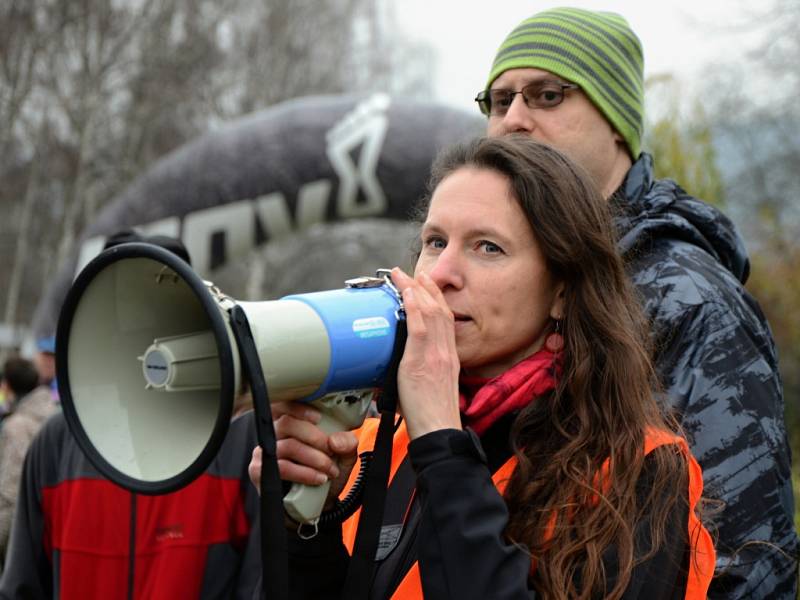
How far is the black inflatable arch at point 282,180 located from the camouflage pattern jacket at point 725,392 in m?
7.09

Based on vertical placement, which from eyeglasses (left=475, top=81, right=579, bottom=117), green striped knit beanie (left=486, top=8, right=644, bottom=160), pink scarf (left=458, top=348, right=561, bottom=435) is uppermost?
green striped knit beanie (left=486, top=8, right=644, bottom=160)

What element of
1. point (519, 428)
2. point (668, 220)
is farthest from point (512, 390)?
point (668, 220)

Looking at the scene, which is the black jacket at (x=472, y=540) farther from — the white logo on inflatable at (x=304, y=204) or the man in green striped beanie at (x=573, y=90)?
the white logo on inflatable at (x=304, y=204)

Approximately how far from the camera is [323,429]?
1.69 metres

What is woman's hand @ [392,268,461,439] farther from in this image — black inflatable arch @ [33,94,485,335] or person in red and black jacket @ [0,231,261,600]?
black inflatable arch @ [33,94,485,335]

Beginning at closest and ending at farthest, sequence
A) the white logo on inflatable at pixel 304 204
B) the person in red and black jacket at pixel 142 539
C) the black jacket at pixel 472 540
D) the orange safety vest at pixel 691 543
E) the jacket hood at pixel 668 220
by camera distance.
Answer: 1. the black jacket at pixel 472 540
2. the orange safety vest at pixel 691 543
3. the jacket hood at pixel 668 220
4. the person in red and black jacket at pixel 142 539
5. the white logo on inflatable at pixel 304 204

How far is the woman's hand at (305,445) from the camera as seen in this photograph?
65.7 inches

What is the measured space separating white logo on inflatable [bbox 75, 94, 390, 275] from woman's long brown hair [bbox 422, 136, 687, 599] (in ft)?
24.7

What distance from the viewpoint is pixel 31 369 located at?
619 centimetres

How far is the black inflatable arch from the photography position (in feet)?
30.8

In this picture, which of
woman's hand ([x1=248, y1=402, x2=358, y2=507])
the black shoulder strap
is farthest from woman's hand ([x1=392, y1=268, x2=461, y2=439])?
the black shoulder strap

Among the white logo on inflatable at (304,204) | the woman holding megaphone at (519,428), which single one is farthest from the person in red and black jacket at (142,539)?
the white logo on inflatable at (304,204)

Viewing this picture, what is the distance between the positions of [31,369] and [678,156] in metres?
7.66

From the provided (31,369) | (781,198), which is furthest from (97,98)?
(781,198)
